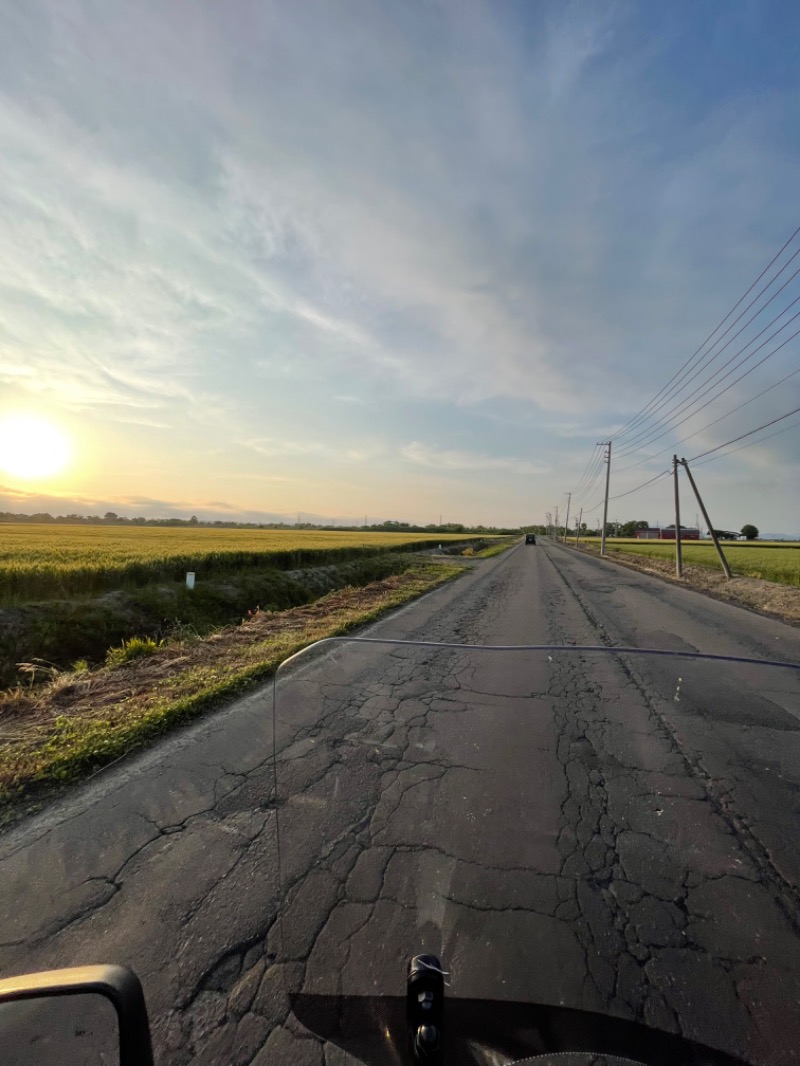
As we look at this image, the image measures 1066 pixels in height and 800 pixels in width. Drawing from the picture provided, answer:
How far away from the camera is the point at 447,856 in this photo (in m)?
2.19

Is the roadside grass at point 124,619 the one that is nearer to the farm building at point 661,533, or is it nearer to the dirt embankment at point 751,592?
the dirt embankment at point 751,592

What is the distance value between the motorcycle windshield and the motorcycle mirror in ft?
1.86

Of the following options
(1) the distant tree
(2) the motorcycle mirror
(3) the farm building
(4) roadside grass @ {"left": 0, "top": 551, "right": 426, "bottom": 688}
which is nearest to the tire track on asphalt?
(2) the motorcycle mirror

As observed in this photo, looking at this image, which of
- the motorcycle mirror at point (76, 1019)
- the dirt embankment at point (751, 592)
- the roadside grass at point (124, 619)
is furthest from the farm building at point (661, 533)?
the motorcycle mirror at point (76, 1019)

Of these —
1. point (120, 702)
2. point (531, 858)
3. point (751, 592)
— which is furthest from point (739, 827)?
point (751, 592)

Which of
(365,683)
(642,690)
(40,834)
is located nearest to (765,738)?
(642,690)

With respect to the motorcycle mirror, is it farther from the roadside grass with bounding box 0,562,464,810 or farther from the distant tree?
the distant tree

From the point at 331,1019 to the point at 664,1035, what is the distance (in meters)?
1.10

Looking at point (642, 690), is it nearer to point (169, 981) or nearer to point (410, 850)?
point (410, 850)

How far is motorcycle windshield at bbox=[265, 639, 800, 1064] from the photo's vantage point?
Answer: 1.48 metres

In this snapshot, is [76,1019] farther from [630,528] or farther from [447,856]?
[630,528]

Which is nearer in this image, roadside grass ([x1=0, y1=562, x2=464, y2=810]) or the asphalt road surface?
the asphalt road surface

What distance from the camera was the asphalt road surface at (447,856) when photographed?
1.62 meters

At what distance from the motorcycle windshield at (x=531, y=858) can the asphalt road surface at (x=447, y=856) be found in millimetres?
11
